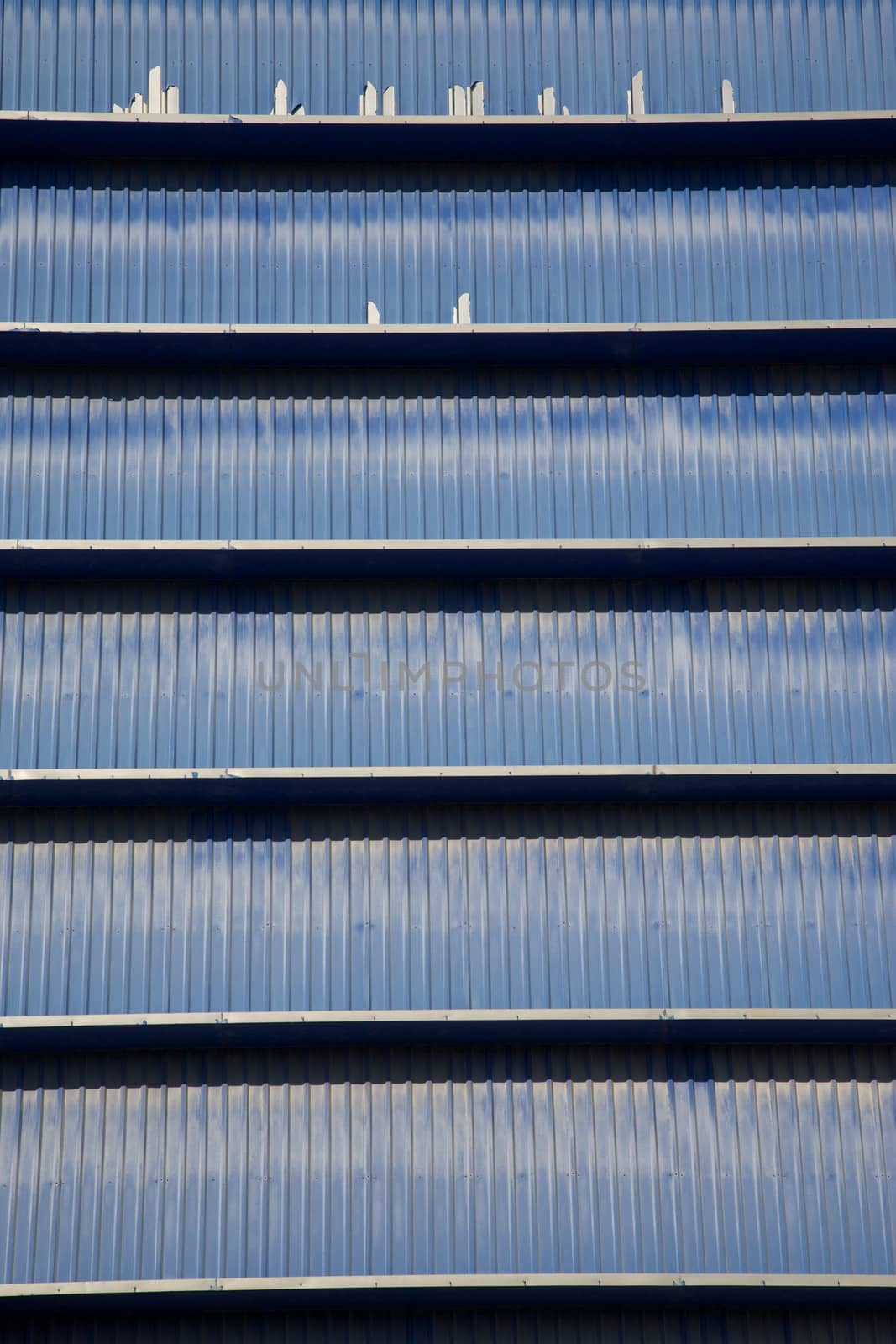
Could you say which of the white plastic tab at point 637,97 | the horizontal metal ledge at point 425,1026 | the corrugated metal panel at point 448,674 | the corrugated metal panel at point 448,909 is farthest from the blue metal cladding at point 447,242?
the horizontal metal ledge at point 425,1026

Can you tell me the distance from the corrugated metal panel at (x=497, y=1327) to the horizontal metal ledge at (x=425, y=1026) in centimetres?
352

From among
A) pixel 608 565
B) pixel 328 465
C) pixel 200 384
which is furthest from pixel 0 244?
pixel 608 565

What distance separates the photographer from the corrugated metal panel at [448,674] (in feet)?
54.7

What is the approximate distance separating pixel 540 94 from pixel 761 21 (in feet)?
11.9

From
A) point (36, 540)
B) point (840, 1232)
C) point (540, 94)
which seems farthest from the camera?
point (540, 94)

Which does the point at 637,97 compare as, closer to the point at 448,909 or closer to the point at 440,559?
the point at 440,559

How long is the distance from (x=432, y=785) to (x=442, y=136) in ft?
31.3

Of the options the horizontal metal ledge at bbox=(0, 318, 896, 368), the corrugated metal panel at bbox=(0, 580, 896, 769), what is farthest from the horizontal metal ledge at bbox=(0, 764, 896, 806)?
the horizontal metal ledge at bbox=(0, 318, 896, 368)

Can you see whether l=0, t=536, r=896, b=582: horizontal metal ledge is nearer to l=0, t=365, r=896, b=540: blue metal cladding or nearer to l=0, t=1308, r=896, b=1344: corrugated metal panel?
l=0, t=365, r=896, b=540: blue metal cladding

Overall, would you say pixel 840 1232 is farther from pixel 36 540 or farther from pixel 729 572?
pixel 36 540

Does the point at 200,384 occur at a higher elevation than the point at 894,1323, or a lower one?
higher

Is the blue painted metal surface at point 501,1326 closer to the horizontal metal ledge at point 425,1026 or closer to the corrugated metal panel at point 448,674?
the horizontal metal ledge at point 425,1026

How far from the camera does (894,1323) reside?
15.9 meters

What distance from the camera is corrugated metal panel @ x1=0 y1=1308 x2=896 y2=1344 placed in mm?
15789
